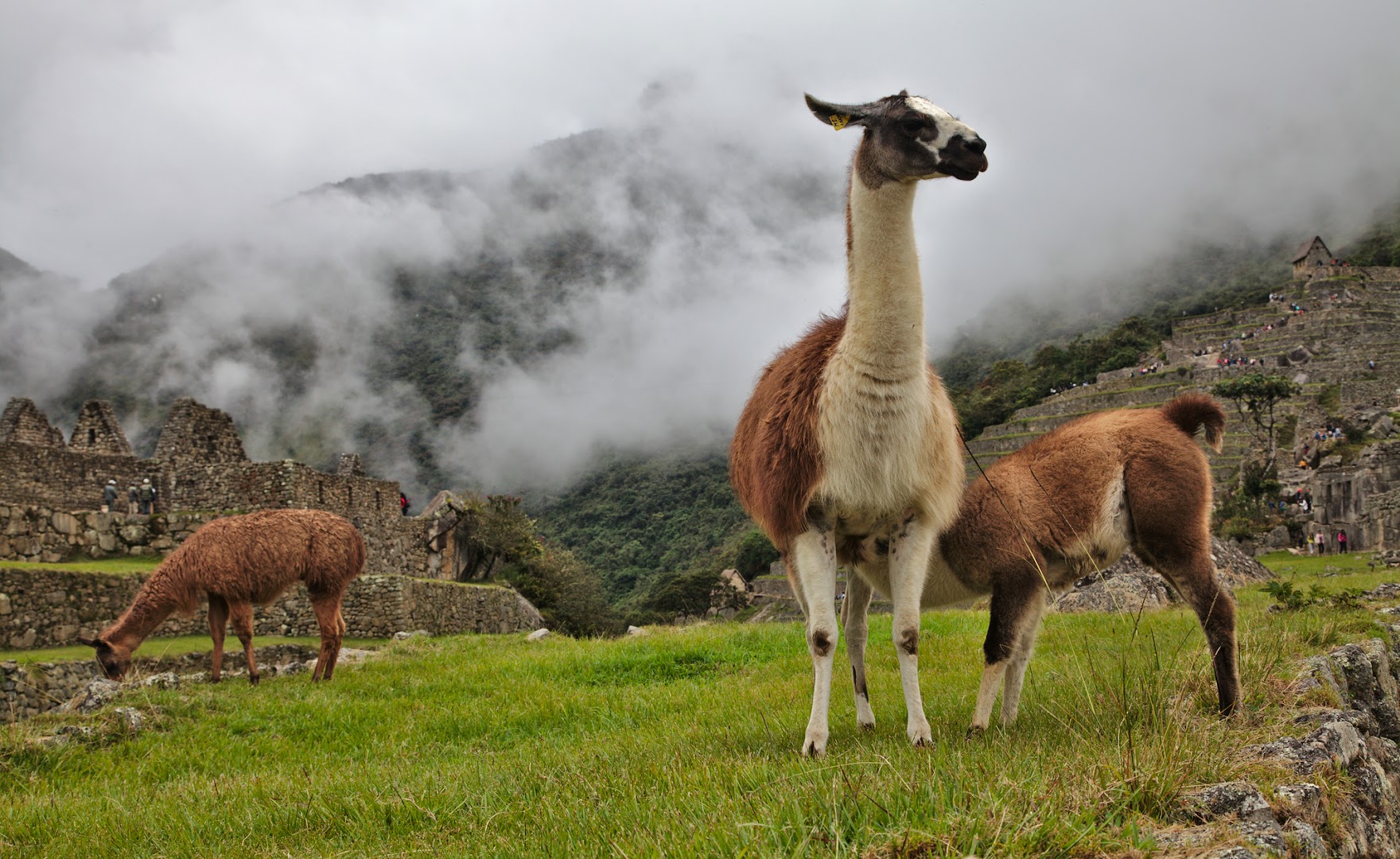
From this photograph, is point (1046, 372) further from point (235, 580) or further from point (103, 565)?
point (235, 580)

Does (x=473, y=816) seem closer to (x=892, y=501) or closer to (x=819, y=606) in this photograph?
(x=819, y=606)

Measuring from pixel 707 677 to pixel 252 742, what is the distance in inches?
167

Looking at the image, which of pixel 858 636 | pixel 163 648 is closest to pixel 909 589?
pixel 858 636

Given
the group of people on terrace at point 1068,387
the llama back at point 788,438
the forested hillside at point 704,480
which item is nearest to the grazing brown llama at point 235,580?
the llama back at point 788,438

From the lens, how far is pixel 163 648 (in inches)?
535

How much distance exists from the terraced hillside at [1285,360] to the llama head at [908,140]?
148ft

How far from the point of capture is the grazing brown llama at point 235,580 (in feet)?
35.7

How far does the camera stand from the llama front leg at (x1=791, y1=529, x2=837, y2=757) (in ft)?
13.2

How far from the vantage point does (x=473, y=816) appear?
345cm

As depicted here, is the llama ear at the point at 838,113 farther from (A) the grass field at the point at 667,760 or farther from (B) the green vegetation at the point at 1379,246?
(B) the green vegetation at the point at 1379,246

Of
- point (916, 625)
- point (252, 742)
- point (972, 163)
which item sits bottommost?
point (252, 742)

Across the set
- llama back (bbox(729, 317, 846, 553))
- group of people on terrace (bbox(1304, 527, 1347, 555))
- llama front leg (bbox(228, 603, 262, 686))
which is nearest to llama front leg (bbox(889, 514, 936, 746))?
llama back (bbox(729, 317, 846, 553))

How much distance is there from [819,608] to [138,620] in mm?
10519

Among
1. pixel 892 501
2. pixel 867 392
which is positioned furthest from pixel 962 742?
pixel 867 392
